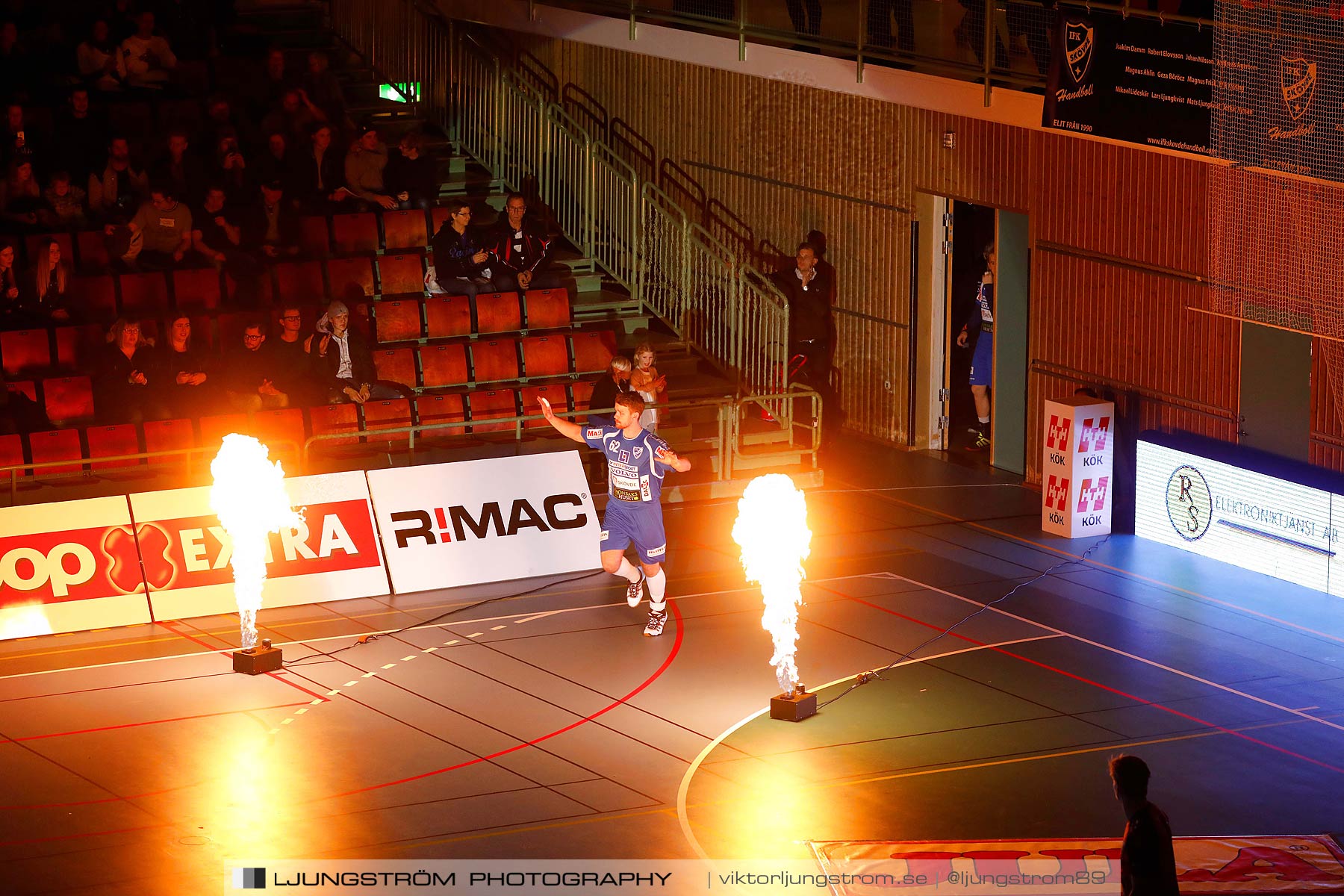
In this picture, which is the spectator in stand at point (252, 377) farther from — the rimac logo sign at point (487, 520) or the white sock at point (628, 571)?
the white sock at point (628, 571)

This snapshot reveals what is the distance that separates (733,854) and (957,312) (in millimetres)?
11302

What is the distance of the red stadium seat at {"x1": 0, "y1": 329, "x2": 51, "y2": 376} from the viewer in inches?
688

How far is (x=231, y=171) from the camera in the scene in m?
20.2

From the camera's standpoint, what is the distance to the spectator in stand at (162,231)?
1902cm

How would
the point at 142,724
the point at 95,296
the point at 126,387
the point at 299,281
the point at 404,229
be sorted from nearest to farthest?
the point at 142,724
the point at 126,387
the point at 95,296
the point at 299,281
the point at 404,229

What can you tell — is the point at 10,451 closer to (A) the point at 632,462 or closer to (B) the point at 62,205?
(B) the point at 62,205

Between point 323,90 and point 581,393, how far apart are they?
5735mm

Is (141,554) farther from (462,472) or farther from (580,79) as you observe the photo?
(580,79)

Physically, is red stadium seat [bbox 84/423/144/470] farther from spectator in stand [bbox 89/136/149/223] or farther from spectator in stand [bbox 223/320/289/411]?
spectator in stand [bbox 89/136/149/223]

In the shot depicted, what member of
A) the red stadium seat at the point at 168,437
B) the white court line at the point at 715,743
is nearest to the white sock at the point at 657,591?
the white court line at the point at 715,743

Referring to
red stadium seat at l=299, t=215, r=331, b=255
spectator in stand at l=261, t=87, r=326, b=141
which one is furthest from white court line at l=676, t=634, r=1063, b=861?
spectator in stand at l=261, t=87, r=326, b=141

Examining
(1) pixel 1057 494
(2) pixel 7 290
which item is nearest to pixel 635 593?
(1) pixel 1057 494

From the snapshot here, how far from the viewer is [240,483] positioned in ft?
46.3

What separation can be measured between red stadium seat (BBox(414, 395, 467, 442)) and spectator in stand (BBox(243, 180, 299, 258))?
2.62m
